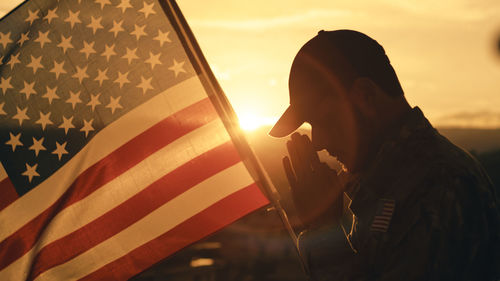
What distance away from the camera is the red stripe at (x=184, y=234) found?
2762mm

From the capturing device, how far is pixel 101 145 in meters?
2.82

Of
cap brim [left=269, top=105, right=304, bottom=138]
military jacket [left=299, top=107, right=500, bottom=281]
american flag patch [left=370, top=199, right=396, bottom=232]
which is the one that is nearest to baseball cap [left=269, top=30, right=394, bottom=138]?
cap brim [left=269, top=105, right=304, bottom=138]

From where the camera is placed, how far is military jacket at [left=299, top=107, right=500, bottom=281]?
1.43m

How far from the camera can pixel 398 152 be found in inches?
70.1

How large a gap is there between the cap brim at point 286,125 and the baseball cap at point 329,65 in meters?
0.18

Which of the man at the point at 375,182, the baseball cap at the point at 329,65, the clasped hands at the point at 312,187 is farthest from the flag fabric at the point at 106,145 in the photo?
the baseball cap at the point at 329,65

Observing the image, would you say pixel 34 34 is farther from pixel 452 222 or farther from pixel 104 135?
pixel 452 222

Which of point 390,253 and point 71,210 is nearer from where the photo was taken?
point 390,253

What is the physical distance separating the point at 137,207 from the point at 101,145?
453mm

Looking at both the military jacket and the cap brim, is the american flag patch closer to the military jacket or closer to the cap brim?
the military jacket

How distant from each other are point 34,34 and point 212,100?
1213mm

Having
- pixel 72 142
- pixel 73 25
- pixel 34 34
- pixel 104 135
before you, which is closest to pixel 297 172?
pixel 104 135

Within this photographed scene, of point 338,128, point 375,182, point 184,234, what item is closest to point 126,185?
point 184,234

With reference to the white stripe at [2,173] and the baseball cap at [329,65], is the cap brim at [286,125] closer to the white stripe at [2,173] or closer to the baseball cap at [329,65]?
the baseball cap at [329,65]
